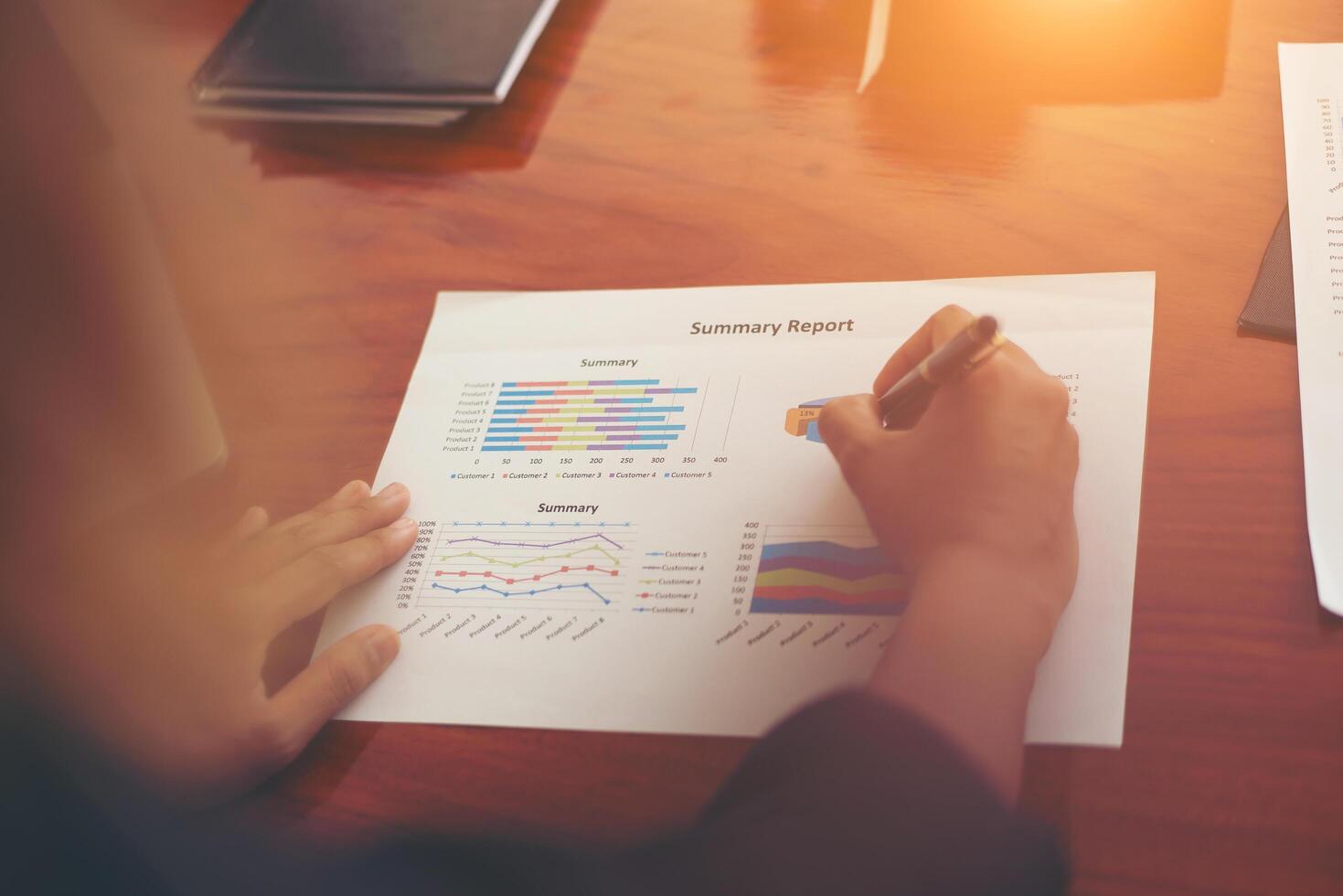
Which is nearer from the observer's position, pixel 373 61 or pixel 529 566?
pixel 529 566

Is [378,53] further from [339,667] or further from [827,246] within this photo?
[339,667]

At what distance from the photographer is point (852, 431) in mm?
588

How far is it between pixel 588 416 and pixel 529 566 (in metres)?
0.11

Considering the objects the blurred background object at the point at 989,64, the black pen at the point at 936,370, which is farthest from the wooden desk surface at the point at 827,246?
the black pen at the point at 936,370

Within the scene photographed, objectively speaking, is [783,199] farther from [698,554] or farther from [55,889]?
[55,889]

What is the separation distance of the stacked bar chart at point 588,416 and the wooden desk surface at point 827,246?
0.27 ft

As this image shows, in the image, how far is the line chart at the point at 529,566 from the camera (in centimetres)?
60

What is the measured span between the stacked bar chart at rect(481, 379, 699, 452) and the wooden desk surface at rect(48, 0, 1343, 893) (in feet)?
0.27

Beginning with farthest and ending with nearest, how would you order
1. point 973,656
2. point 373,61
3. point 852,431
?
point 373,61 < point 852,431 < point 973,656

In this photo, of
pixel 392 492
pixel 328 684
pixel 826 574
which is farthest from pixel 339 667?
pixel 826 574

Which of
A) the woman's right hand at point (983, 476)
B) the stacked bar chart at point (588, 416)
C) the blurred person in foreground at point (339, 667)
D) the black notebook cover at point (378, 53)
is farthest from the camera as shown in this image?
the black notebook cover at point (378, 53)

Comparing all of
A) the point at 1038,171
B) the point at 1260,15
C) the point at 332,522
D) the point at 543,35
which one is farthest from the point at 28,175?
the point at 1260,15

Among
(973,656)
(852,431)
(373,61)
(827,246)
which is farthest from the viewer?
(373,61)

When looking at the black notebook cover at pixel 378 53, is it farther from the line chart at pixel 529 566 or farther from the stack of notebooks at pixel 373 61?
the line chart at pixel 529 566
